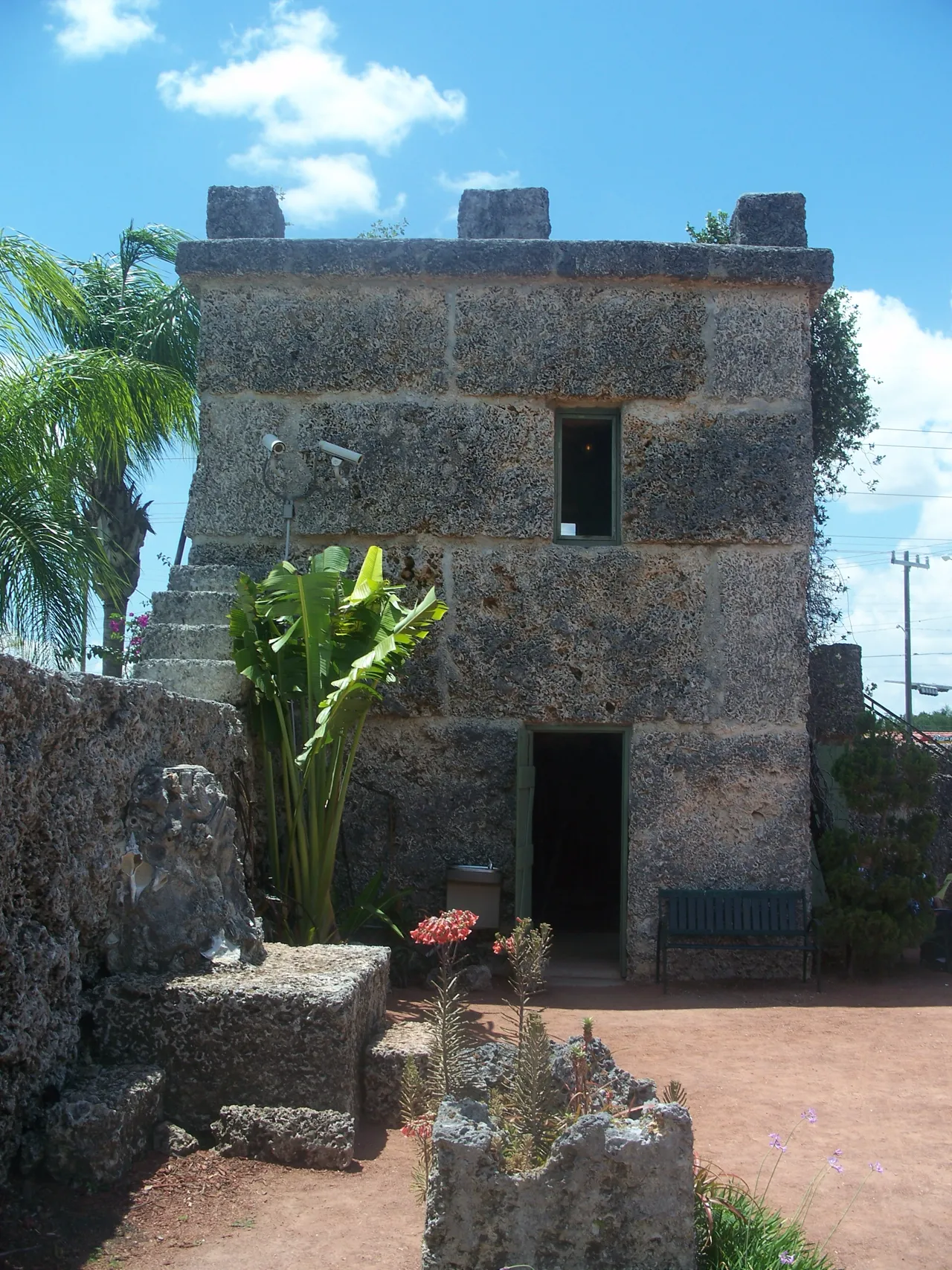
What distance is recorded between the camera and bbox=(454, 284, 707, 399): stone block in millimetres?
8047

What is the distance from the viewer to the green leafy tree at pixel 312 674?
6.66 m

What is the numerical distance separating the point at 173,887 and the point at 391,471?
4.00 meters

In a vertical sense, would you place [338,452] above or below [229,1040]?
above

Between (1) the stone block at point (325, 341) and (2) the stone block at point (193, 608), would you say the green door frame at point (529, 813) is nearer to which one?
(2) the stone block at point (193, 608)

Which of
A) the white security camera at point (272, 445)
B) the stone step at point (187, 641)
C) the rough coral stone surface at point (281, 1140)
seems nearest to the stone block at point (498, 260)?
the white security camera at point (272, 445)

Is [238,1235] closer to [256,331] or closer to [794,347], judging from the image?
[256,331]

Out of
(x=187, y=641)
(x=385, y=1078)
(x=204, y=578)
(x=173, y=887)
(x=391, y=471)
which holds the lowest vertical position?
(x=385, y=1078)

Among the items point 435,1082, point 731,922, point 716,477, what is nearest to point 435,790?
point 731,922

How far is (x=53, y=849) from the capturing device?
3.94 metres

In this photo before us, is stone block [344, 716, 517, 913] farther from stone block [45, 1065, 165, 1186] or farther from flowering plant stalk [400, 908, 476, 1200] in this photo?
stone block [45, 1065, 165, 1186]

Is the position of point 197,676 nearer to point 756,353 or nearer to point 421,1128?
point 421,1128

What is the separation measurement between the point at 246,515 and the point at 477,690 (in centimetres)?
197

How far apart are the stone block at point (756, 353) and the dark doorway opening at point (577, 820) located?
607 cm

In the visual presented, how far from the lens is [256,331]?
813 centimetres
